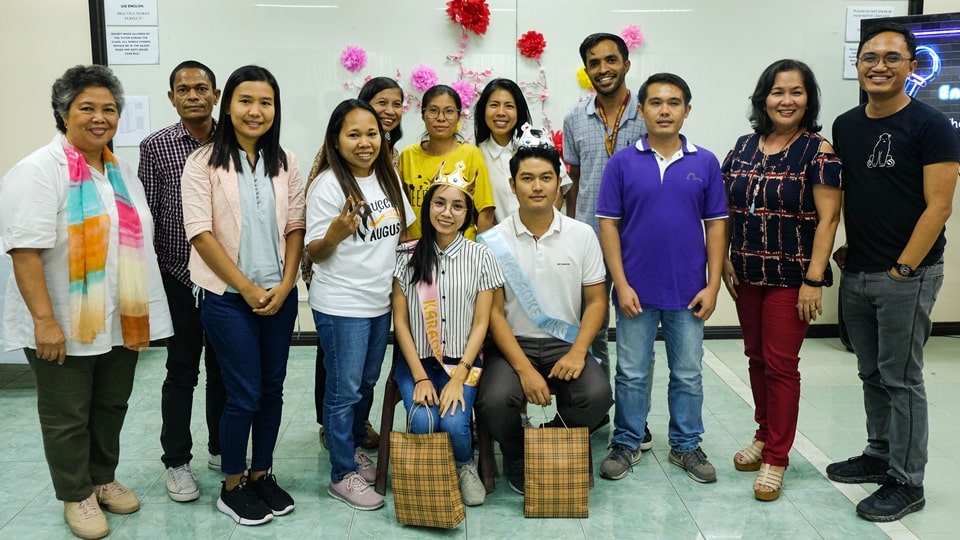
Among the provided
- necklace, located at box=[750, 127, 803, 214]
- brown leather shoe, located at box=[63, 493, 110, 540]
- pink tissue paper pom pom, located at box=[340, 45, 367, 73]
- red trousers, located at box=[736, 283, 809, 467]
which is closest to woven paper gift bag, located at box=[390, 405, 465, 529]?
brown leather shoe, located at box=[63, 493, 110, 540]

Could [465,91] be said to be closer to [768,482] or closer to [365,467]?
[365,467]

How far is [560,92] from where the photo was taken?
465 centimetres

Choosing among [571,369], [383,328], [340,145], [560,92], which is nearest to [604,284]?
[571,369]

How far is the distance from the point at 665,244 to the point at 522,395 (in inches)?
27.4

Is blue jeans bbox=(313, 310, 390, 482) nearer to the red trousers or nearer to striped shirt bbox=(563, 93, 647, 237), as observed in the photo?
striped shirt bbox=(563, 93, 647, 237)

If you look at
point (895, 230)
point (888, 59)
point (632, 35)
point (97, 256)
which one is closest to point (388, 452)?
point (97, 256)

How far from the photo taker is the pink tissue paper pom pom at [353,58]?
453cm

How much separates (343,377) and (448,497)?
497 millimetres

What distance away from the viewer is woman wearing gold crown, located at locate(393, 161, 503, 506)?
2.71 m

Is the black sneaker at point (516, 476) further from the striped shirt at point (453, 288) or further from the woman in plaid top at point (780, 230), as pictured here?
the woman in plaid top at point (780, 230)

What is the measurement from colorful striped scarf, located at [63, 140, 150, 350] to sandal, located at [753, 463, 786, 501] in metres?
2.03

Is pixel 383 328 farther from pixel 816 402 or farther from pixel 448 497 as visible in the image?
pixel 816 402

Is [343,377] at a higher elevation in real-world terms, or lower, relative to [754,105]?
lower

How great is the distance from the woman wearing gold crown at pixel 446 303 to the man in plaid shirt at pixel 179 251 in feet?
2.23
